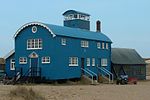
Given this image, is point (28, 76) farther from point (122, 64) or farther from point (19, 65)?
point (122, 64)

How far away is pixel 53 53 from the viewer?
48.2 metres

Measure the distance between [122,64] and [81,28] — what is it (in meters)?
9.57

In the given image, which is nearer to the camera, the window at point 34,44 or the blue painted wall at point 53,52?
the blue painted wall at point 53,52

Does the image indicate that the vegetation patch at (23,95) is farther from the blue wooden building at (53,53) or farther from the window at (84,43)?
the window at (84,43)

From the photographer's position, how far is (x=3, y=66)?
62.8 metres

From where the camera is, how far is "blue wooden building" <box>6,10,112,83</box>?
4847 cm

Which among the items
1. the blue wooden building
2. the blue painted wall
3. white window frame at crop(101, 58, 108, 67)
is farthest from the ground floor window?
the blue painted wall

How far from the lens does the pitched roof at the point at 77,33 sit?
49.4 metres

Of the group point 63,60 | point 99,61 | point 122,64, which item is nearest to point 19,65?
point 63,60

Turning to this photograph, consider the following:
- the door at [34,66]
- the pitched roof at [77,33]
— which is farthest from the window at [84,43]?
the door at [34,66]

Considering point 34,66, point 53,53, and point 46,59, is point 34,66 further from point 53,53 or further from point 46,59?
point 53,53

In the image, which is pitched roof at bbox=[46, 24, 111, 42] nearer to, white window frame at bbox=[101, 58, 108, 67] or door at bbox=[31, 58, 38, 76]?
white window frame at bbox=[101, 58, 108, 67]

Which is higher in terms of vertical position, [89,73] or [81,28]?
[81,28]

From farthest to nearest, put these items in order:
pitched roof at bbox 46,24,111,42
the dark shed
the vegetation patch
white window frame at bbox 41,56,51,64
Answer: the dark shed < pitched roof at bbox 46,24,111,42 < white window frame at bbox 41,56,51,64 < the vegetation patch
